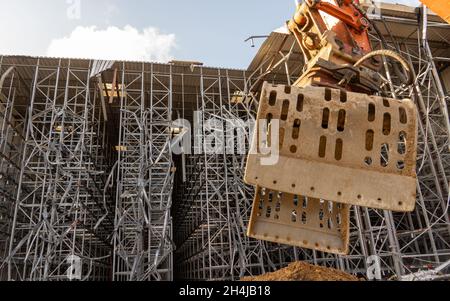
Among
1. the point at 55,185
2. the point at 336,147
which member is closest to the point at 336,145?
the point at 336,147

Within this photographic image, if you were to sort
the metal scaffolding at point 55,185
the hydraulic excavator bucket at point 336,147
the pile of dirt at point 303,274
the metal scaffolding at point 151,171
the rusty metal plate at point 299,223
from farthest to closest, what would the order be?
the metal scaffolding at point 151,171 → the metal scaffolding at point 55,185 → the pile of dirt at point 303,274 → the rusty metal plate at point 299,223 → the hydraulic excavator bucket at point 336,147

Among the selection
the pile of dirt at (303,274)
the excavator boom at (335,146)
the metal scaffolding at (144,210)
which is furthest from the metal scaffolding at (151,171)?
the excavator boom at (335,146)

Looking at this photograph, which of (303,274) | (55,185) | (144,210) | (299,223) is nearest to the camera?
(299,223)

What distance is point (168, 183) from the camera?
15391mm

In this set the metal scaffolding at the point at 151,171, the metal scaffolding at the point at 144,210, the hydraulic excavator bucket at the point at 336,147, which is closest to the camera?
the hydraulic excavator bucket at the point at 336,147

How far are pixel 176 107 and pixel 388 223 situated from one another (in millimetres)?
13965

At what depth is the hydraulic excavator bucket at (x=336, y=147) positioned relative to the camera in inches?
131

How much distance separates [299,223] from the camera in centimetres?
398

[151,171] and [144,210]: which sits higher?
[151,171]

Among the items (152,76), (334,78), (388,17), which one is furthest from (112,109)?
(334,78)

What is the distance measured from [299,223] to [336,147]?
98 centimetres

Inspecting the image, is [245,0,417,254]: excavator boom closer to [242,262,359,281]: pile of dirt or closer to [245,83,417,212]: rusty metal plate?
[245,83,417,212]: rusty metal plate

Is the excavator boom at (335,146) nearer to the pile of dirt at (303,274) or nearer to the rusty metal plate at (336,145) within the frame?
the rusty metal plate at (336,145)

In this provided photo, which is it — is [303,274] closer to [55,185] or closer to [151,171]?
[55,185]
